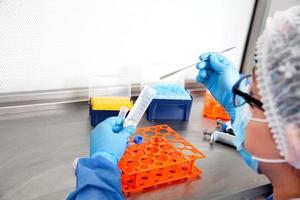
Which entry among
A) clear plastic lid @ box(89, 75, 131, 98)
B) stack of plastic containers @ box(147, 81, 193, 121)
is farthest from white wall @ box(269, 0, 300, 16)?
clear plastic lid @ box(89, 75, 131, 98)

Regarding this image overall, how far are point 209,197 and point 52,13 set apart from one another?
3.03ft

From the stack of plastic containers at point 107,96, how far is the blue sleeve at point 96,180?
16.1 inches

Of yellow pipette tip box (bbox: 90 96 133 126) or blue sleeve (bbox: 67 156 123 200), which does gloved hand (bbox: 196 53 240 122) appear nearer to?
yellow pipette tip box (bbox: 90 96 133 126)

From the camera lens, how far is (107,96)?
51.9 inches

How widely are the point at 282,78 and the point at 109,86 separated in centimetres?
92

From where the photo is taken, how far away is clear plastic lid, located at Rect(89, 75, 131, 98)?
1.30 meters

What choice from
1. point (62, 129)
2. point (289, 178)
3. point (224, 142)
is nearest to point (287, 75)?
point (289, 178)

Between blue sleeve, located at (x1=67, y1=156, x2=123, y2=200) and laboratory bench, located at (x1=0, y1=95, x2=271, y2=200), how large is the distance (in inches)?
4.5

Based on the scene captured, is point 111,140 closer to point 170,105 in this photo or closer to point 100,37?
point 170,105

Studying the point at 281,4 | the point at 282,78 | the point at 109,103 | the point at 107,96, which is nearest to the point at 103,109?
the point at 109,103

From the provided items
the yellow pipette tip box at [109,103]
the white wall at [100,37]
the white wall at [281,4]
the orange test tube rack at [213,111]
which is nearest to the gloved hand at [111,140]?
the yellow pipette tip box at [109,103]

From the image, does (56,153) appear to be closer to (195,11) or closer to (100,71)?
(100,71)

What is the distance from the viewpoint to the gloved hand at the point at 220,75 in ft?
3.49

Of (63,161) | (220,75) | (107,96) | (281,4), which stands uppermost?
(281,4)
